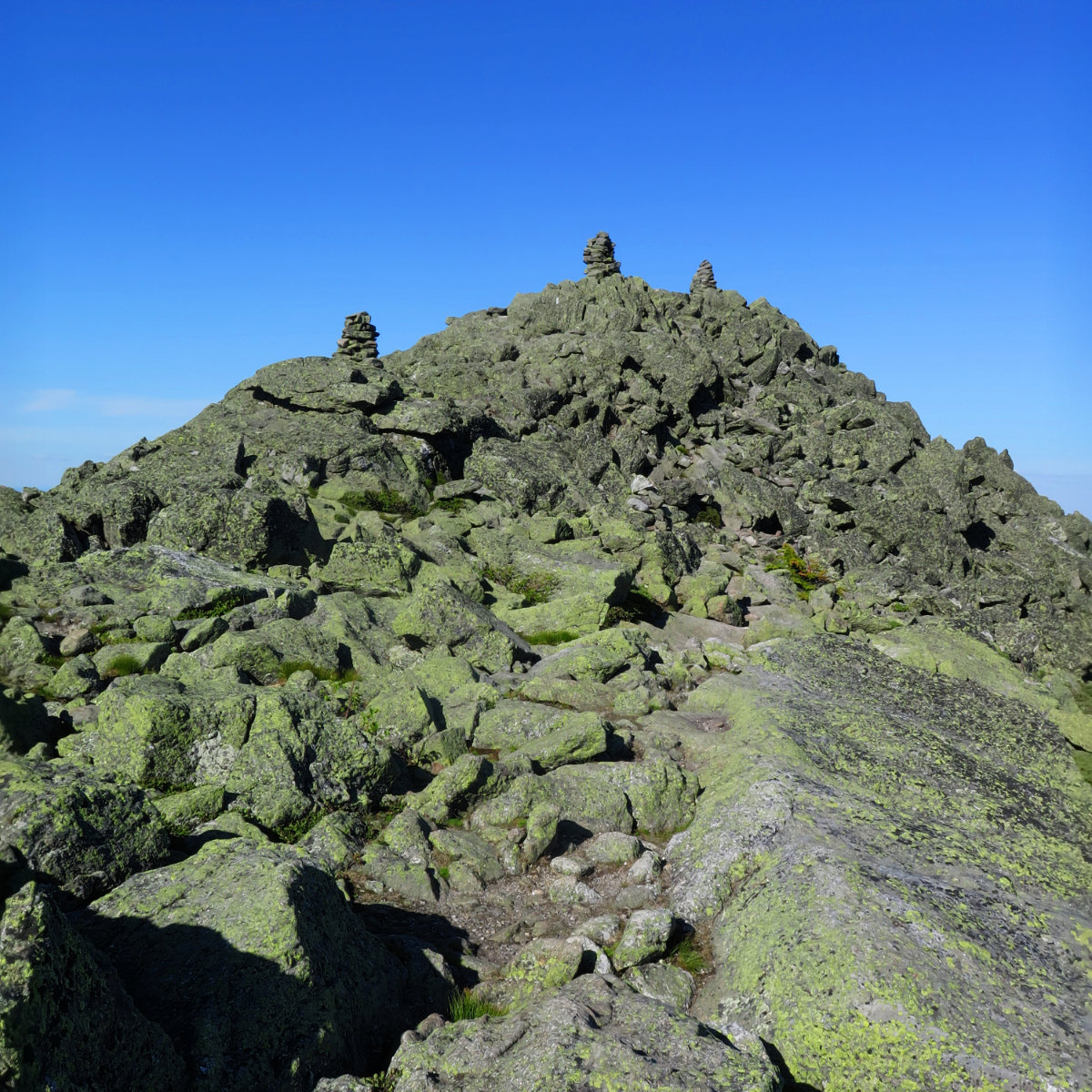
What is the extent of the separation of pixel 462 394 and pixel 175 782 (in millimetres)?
38134

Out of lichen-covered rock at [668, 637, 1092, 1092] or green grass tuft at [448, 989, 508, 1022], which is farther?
green grass tuft at [448, 989, 508, 1022]

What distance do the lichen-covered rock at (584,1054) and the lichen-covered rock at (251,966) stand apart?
3.59 ft

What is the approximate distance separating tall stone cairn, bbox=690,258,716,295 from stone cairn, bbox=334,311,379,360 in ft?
118

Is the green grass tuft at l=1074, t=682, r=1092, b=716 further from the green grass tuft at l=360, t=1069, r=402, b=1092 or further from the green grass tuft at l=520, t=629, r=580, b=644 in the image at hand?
the green grass tuft at l=360, t=1069, r=402, b=1092

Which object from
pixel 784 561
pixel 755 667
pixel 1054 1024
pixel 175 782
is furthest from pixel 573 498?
pixel 1054 1024

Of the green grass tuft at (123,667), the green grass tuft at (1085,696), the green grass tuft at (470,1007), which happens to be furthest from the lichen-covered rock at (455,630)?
the green grass tuft at (1085,696)

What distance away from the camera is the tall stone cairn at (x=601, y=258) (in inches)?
2773

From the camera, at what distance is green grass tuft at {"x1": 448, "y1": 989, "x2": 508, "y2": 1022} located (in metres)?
10.4

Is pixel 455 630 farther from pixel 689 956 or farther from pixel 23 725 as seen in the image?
pixel 689 956

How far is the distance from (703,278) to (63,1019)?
8088 centimetres

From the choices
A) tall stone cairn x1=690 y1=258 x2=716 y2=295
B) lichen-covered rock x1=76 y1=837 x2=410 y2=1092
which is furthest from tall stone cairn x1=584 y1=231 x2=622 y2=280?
lichen-covered rock x1=76 y1=837 x2=410 y2=1092

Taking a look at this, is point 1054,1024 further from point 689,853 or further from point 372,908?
point 372,908

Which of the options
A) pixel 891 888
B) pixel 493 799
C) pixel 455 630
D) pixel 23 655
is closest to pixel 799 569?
pixel 455 630

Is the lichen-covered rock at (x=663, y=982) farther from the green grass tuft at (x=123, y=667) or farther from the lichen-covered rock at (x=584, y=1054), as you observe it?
the green grass tuft at (x=123, y=667)
